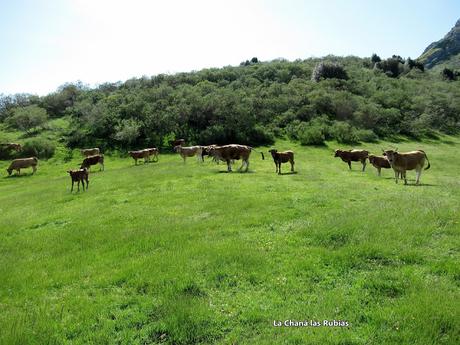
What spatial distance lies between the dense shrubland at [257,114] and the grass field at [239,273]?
4653cm

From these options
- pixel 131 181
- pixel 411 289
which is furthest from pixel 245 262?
pixel 131 181

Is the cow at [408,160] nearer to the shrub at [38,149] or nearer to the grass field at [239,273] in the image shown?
the grass field at [239,273]

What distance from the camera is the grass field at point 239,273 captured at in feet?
22.3

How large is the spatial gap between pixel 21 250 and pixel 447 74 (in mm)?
150374

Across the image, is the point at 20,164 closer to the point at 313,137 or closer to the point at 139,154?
the point at 139,154

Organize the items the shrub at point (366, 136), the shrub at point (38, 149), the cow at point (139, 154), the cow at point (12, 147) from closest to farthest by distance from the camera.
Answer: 1. the cow at point (139, 154)
2. the shrub at point (38, 149)
3. the cow at point (12, 147)
4. the shrub at point (366, 136)

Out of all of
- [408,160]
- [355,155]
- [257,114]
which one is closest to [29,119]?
[257,114]

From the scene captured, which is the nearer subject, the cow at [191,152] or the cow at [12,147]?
the cow at [191,152]

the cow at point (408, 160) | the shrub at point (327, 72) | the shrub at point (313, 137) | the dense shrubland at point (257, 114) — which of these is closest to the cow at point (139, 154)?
the dense shrubland at point (257, 114)

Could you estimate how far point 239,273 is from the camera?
892 centimetres

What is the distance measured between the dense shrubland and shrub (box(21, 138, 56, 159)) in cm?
577

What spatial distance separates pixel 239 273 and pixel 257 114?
65.7 metres

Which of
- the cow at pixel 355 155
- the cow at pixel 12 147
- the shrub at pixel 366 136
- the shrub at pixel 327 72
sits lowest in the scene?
the shrub at pixel 366 136

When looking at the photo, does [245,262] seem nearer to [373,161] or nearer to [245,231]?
[245,231]
